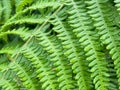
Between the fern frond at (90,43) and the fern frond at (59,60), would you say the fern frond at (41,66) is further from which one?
the fern frond at (90,43)

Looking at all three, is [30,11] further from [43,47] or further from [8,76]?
[8,76]

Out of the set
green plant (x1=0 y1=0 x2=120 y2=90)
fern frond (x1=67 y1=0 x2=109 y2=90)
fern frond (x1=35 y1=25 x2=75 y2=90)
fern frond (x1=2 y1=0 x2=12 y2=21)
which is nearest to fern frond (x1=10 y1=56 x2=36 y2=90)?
green plant (x1=0 y1=0 x2=120 y2=90)

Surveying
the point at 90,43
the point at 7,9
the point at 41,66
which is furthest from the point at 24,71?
the point at 7,9

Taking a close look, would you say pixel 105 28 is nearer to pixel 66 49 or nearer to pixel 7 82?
pixel 66 49

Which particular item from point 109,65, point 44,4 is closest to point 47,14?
point 44,4

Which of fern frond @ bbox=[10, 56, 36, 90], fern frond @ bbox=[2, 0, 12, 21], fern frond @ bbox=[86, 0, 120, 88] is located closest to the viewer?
fern frond @ bbox=[86, 0, 120, 88]

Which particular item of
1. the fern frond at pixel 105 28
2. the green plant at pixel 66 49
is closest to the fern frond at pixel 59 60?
the green plant at pixel 66 49

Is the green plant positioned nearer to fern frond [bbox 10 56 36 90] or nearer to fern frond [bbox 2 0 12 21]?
fern frond [bbox 10 56 36 90]
